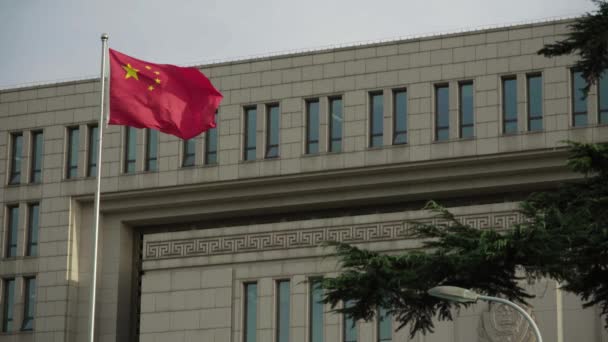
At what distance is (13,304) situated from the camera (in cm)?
5572

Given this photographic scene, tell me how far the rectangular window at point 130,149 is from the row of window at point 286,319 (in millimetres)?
6608

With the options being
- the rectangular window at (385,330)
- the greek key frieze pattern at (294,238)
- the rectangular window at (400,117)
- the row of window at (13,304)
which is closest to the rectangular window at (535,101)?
the greek key frieze pattern at (294,238)

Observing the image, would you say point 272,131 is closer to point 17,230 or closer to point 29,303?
point 17,230

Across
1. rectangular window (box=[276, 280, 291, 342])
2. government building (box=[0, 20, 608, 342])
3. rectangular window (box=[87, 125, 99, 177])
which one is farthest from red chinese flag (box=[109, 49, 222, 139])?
rectangular window (box=[87, 125, 99, 177])

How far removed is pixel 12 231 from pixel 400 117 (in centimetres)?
1464

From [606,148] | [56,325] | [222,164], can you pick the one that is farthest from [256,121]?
[606,148]

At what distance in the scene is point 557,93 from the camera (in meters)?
49.0

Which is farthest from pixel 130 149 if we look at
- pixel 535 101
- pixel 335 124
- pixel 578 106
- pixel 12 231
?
pixel 578 106

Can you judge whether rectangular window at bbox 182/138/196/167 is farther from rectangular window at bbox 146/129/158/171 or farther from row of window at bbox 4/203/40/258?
row of window at bbox 4/203/40/258

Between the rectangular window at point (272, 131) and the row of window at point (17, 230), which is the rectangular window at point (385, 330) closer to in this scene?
the rectangular window at point (272, 131)

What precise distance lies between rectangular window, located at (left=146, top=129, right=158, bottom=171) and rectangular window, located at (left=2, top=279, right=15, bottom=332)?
253 inches

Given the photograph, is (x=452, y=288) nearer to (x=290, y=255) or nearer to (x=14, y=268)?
(x=290, y=255)

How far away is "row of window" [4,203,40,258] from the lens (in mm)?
56031

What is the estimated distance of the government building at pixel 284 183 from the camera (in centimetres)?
4912
